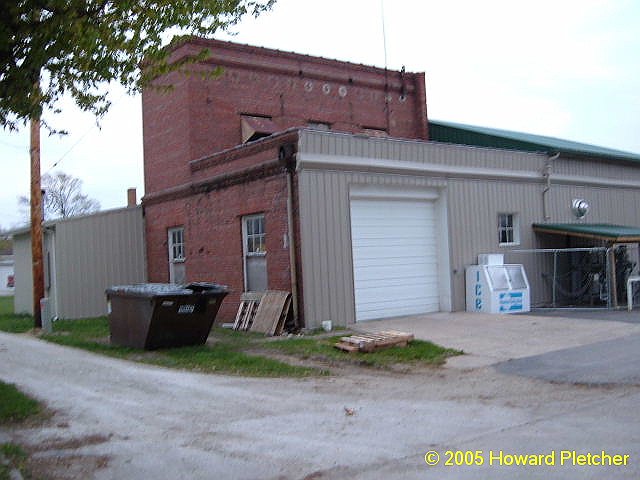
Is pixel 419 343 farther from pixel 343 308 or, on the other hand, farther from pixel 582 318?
pixel 582 318

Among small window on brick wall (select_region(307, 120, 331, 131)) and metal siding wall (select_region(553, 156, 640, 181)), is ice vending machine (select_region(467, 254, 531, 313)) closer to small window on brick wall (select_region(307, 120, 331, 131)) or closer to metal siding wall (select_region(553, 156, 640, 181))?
metal siding wall (select_region(553, 156, 640, 181))

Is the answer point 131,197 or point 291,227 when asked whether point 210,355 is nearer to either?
point 291,227

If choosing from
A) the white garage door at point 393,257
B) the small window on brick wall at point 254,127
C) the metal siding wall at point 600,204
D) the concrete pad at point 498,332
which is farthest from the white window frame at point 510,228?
the small window on brick wall at point 254,127

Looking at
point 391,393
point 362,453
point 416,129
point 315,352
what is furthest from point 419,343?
point 416,129

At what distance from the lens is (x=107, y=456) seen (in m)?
6.25

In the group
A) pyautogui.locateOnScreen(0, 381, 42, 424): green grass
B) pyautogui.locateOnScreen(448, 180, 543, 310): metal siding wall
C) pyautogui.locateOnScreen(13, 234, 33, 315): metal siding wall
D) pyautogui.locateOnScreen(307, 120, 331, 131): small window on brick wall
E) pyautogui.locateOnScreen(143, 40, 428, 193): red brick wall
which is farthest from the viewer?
pyautogui.locateOnScreen(13, 234, 33, 315): metal siding wall

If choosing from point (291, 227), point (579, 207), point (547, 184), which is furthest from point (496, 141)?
point (291, 227)

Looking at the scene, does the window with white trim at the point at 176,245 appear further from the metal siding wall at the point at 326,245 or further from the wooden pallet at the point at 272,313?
the metal siding wall at the point at 326,245

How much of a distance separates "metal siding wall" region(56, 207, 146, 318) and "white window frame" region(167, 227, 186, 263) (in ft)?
5.23

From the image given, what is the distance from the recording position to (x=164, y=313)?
12.4 metres

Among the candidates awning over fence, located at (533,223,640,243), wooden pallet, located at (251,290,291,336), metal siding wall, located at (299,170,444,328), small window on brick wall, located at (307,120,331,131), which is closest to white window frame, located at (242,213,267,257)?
wooden pallet, located at (251,290,291,336)

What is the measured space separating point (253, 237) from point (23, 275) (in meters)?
11.9

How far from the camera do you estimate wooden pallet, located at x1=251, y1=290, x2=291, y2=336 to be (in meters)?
14.7

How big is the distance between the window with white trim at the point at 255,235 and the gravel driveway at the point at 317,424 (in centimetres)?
595
